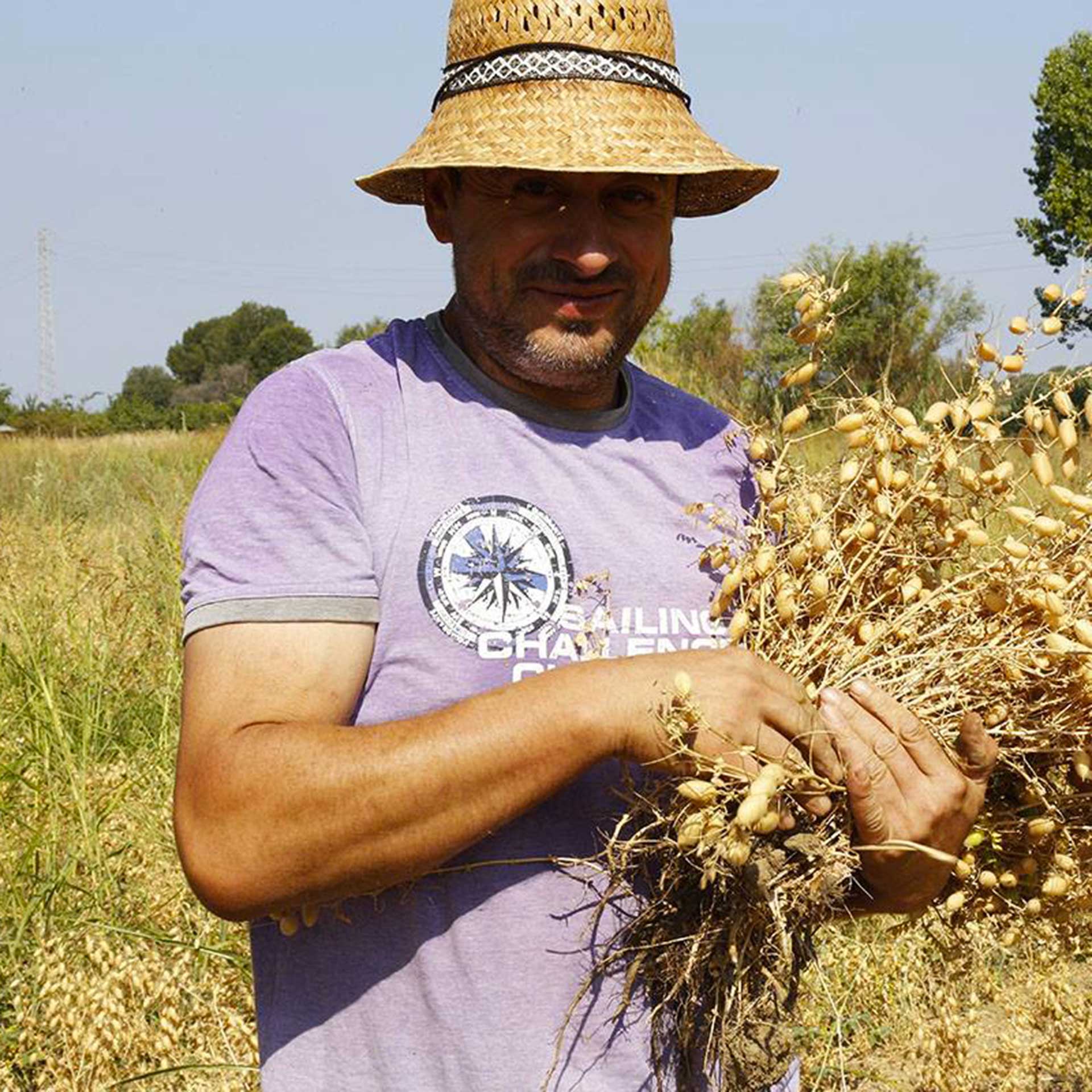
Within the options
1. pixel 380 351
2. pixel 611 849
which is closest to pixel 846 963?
pixel 611 849

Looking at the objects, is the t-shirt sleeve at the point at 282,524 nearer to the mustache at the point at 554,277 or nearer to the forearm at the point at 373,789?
the forearm at the point at 373,789

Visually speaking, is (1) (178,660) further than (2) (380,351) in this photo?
Yes

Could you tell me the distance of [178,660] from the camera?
4.91 metres

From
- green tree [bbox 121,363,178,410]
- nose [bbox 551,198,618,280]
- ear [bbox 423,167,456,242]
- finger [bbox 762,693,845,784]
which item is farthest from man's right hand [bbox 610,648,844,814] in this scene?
green tree [bbox 121,363,178,410]

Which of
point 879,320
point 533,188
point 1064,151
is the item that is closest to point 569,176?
point 533,188

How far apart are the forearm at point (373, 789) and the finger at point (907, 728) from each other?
14.4 inches

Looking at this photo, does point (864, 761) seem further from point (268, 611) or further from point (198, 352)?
point (198, 352)

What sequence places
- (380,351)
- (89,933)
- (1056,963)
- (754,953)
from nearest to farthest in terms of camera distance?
(754,953) < (380,351) < (89,933) < (1056,963)

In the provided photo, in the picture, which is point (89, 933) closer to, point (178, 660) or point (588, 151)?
point (178, 660)

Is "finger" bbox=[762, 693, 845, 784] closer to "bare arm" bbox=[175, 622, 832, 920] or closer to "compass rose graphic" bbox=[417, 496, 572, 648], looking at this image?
"bare arm" bbox=[175, 622, 832, 920]

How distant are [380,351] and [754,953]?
917 millimetres

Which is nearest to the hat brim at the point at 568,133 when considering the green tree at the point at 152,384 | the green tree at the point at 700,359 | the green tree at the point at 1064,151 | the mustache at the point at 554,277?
the mustache at the point at 554,277

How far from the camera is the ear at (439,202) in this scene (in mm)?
2127

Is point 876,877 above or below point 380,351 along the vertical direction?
below
